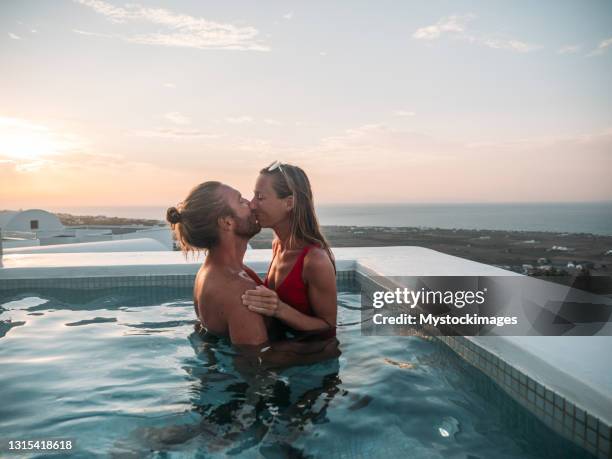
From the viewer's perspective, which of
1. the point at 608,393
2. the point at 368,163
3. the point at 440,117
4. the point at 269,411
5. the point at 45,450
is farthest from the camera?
the point at 368,163

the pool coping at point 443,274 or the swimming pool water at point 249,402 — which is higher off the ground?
the pool coping at point 443,274

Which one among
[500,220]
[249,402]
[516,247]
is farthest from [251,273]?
[500,220]

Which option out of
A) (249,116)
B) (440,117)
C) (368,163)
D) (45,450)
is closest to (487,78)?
(440,117)

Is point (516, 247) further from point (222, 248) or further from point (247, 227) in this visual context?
point (222, 248)

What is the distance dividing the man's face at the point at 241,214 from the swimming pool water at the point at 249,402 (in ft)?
2.24

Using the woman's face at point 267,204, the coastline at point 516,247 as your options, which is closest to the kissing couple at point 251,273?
the woman's face at point 267,204

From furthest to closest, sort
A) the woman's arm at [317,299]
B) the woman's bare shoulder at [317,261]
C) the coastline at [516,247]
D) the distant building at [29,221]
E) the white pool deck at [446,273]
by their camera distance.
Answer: the distant building at [29,221]
the coastline at [516,247]
the woman's bare shoulder at [317,261]
the woman's arm at [317,299]
the white pool deck at [446,273]

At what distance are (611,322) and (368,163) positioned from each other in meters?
14.6

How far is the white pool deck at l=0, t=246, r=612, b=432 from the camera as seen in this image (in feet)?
7.20

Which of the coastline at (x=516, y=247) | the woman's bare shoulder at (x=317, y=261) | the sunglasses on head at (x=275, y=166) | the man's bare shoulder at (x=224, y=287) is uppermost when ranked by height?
the sunglasses on head at (x=275, y=166)

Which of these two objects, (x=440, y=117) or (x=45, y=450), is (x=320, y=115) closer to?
(x=440, y=117)

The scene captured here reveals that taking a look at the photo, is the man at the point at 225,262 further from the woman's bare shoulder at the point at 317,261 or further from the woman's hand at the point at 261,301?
the woman's bare shoulder at the point at 317,261

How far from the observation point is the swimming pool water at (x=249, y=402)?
87.3 inches

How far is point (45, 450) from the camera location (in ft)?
7.30
